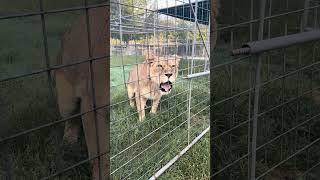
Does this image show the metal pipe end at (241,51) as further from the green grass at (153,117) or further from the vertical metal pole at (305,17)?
the vertical metal pole at (305,17)

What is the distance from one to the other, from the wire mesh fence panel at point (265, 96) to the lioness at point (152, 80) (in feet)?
0.50

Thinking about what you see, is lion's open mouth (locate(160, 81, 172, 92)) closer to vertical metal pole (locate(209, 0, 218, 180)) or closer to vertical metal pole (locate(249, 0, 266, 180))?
vertical metal pole (locate(209, 0, 218, 180))

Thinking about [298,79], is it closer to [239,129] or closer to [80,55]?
[239,129]

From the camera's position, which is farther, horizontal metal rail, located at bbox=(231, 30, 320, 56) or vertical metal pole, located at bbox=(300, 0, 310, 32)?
vertical metal pole, located at bbox=(300, 0, 310, 32)

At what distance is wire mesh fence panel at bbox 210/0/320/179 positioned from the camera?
1484 mm

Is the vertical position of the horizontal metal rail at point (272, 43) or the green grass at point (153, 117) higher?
the horizontal metal rail at point (272, 43)

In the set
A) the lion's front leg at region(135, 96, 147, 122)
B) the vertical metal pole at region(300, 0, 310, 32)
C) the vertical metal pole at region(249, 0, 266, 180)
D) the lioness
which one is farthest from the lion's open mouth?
the vertical metal pole at region(300, 0, 310, 32)

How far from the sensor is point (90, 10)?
1116 millimetres

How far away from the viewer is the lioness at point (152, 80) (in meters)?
1.39

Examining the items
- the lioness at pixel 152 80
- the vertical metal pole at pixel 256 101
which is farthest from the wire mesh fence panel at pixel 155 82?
the vertical metal pole at pixel 256 101

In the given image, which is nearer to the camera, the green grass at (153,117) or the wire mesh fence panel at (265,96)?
the green grass at (153,117)

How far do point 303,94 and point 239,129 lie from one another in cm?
41

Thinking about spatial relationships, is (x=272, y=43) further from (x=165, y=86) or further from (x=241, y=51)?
(x=165, y=86)

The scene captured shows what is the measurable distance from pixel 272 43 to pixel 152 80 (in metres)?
0.45
